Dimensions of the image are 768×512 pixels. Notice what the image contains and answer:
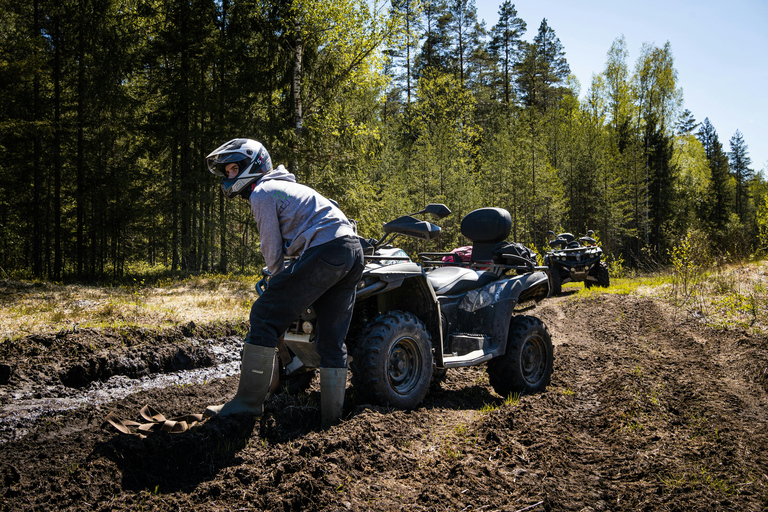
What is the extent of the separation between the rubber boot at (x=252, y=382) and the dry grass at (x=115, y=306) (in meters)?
4.80

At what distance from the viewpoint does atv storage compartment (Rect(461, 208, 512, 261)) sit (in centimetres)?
601

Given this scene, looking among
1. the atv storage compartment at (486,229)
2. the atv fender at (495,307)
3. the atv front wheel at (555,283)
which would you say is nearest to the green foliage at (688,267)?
the atv front wheel at (555,283)

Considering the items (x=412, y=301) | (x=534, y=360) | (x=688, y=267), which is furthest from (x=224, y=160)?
(x=688, y=267)

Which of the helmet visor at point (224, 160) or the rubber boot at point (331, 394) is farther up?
the helmet visor at point (224, 160)

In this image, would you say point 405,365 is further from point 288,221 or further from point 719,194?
point 719,194

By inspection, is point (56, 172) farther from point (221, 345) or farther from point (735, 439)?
point (735, 439)

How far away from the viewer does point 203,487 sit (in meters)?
2.80

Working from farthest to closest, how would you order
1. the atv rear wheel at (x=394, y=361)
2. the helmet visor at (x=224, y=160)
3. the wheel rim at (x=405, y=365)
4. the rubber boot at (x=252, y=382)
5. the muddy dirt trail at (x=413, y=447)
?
the wheel rim at (x=405, y=365) < the atv rear wheel at (x=394, y=361) < the helmet visor at (x=224, y=160) < the rubber boot at (x=252, y=382) < the muddy dirt trail at (x=413, y=447)

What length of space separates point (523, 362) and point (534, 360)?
0.53 feet

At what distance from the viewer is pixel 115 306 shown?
9242mm

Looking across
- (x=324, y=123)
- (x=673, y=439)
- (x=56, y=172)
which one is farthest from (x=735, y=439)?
(x=56, y=172)

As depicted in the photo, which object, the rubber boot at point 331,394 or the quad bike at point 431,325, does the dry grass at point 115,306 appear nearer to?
the quad bike at point 431,325

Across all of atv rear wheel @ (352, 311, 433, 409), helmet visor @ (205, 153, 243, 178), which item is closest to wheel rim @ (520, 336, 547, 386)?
atv rear wheel @ (352, 311, 433, 409)

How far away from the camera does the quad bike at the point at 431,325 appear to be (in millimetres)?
4059
